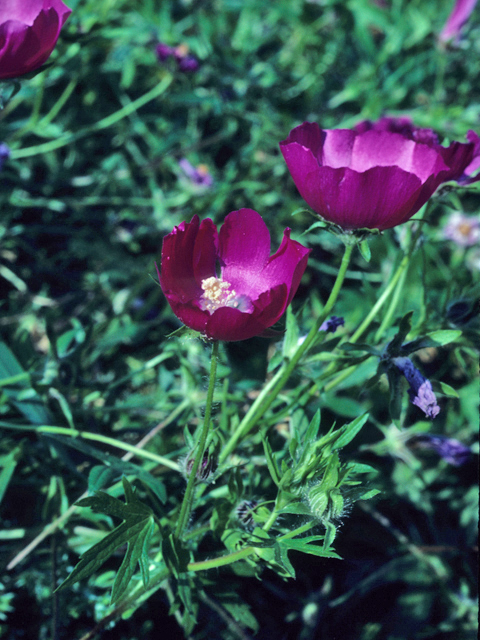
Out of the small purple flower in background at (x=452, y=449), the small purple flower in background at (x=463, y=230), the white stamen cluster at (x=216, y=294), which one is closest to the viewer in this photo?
the white stamen cluster at (x=216, y=294)

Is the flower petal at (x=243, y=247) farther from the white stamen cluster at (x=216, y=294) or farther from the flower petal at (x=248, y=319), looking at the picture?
the flower petal at (x=248, y=319)

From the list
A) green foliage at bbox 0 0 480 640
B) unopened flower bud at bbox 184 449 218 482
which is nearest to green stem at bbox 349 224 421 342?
green foliage at bbox 0 0 480 640

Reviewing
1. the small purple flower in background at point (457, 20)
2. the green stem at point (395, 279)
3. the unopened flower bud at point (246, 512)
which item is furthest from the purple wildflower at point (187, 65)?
the unopened flower bud at point (246, 512)

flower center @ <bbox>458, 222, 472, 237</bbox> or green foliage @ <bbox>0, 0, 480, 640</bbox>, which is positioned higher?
green foliage @ <bbox>0, 0, 480, 640</bbox>

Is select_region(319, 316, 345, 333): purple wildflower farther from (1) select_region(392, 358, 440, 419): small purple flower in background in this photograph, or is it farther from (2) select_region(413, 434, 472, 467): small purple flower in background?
(2) select_region(413, 434, 472, 467): small purple flower in background

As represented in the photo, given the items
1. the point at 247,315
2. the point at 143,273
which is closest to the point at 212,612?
the point at 247,315
